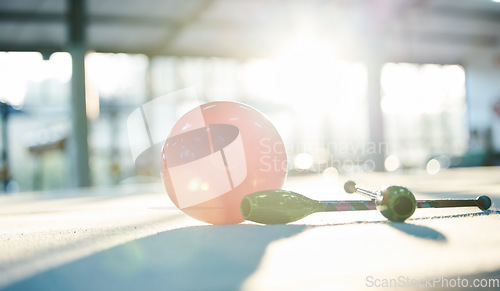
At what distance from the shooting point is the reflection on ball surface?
4.56 feet

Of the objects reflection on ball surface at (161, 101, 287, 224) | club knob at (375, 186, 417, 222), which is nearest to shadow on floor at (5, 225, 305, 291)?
reflection on ball surface at (161, 101, 287, 224)

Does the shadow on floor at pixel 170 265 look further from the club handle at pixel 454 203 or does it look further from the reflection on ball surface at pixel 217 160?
the club handle at pixel 454 203

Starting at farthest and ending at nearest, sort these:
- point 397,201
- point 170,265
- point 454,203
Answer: point 454,203, point 397,201, point 170,265

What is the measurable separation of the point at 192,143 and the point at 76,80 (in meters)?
6.24

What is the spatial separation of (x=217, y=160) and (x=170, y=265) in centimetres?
53

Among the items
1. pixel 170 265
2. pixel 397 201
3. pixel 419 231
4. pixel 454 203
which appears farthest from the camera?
pixel 454 203

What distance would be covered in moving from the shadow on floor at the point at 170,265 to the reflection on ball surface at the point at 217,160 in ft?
0.61

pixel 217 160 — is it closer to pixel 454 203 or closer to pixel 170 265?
pixel 170 265

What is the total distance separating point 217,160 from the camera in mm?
1381

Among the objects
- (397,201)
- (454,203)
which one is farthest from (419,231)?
(454,203)

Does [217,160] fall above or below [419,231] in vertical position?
above

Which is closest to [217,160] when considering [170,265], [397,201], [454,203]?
[170,265]

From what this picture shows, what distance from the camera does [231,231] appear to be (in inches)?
50.7

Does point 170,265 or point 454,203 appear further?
point 454,203
